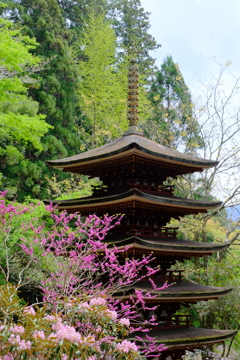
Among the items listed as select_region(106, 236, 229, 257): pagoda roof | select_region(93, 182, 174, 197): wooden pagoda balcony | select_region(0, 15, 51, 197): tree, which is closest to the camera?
select_region(106, 236, 229, 257): pagoda roof

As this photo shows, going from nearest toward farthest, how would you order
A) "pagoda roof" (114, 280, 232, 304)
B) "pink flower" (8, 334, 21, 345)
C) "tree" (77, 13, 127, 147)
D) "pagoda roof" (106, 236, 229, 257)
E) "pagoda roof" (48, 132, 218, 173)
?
"pink flower" (8, 334, 21, 345) < "pagoda roof" (114, 280, 232, 304) < "pagoda roof" (106, 236, 229, 257) < "pagoda roof" (48, 132, 218, 173) < "tree" (77, 13, 127, 147)

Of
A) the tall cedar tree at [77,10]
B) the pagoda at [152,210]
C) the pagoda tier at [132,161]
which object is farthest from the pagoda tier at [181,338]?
the tall cedar tree at [77,10]

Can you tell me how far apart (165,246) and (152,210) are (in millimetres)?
1309

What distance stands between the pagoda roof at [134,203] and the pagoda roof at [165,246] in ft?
3.10

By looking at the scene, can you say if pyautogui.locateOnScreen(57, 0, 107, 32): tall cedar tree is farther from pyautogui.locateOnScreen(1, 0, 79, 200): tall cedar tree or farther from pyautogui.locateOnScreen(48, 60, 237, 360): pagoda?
pyautogui.locateOnScreen(48, 60, 237, 360): pagoda

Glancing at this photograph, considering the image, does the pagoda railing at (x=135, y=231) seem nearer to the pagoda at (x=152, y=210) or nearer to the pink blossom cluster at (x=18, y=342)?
the pagoda at (x=152, y=210)

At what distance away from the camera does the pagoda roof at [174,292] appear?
10.5 m

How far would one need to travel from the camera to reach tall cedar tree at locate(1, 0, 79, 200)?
24203mm

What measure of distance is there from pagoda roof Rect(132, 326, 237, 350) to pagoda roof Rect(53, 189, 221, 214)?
337 centimetres

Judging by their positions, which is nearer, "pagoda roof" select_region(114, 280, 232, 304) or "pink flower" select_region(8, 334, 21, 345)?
"pink flower" select_region(8, 334, 21, 345)

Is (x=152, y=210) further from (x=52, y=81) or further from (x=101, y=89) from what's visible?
(x=101, y=89)

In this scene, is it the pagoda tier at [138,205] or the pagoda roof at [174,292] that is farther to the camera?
the pagoda tier at [138,205]

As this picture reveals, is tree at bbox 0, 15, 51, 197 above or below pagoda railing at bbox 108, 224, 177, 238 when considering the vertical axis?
above

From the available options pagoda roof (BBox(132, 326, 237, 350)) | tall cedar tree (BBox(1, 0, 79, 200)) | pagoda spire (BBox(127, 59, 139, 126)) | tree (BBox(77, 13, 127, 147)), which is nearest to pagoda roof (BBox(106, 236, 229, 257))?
pagoda roof (BBox(132, 326, 237, 350))
